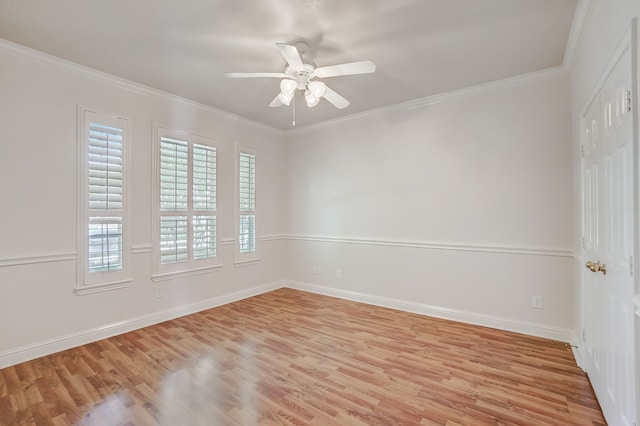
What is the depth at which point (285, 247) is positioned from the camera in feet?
17.8

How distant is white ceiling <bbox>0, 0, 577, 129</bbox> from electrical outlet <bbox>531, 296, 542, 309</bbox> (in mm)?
2388

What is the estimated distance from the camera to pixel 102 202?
10.4 feet

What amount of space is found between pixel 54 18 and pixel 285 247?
4.05 metres

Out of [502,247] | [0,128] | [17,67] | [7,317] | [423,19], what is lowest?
[7,317]

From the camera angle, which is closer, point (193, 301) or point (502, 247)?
point (502, 247)

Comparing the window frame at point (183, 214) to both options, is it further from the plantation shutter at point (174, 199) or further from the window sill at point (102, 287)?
the window sill at point (102, 287)

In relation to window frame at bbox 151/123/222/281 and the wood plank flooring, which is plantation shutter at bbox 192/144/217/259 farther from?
the wood plank flooring

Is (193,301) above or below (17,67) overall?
below

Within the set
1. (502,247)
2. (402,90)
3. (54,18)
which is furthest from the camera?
(402,90)

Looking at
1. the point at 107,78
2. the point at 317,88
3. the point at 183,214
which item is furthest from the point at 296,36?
the point at 183,214

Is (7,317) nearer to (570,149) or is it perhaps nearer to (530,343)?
(530,343)

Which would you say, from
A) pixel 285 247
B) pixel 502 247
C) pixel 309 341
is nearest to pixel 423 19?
pixel 502 247

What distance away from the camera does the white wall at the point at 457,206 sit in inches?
122

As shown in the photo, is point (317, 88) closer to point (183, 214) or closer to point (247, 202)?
point (183, 214)
